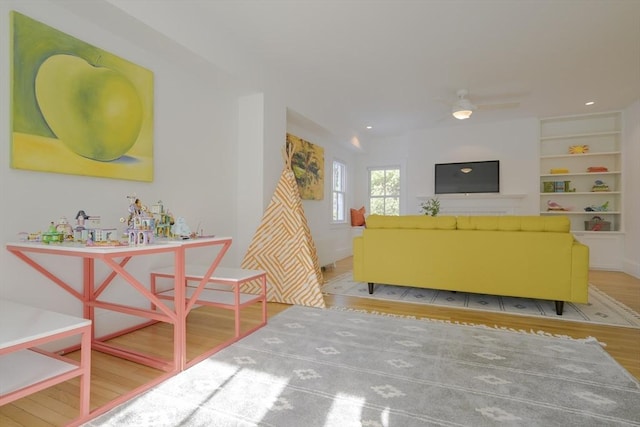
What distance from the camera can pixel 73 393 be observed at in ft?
5.24

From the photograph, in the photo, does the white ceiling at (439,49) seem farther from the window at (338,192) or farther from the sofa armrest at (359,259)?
the sofa armrest at (359,259)

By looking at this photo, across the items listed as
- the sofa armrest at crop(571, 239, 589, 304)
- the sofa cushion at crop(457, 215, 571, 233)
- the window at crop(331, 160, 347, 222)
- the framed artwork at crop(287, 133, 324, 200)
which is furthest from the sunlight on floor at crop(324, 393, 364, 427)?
the window at crop(331, 160, 347, 222)

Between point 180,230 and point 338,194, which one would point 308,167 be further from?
point 180,230

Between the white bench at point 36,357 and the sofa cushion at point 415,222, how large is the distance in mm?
2750

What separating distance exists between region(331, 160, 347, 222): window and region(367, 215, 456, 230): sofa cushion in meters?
2.53

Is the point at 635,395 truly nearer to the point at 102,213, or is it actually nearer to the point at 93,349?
the point at 93,349

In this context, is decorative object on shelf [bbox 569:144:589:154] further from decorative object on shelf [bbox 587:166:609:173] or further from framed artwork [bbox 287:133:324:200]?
framed artwork [bbox 287:133:324:200]

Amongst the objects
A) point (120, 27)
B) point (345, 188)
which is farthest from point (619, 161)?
point (120, 27)

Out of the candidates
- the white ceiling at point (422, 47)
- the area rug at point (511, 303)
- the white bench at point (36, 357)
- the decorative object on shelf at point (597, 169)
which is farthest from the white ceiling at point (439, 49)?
the area rug at point (511, 303)

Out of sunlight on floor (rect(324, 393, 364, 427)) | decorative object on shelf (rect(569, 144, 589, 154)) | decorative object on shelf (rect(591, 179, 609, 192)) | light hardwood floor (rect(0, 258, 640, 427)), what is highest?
decorative object on shelf (rect(569, 144, 589, 154))

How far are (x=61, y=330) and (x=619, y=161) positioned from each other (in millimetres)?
7241

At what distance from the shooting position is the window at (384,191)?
7055mm

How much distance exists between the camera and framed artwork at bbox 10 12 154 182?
1.85 meters

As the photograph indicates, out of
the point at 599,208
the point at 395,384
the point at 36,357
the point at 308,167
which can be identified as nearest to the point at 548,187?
the point at 599,208
